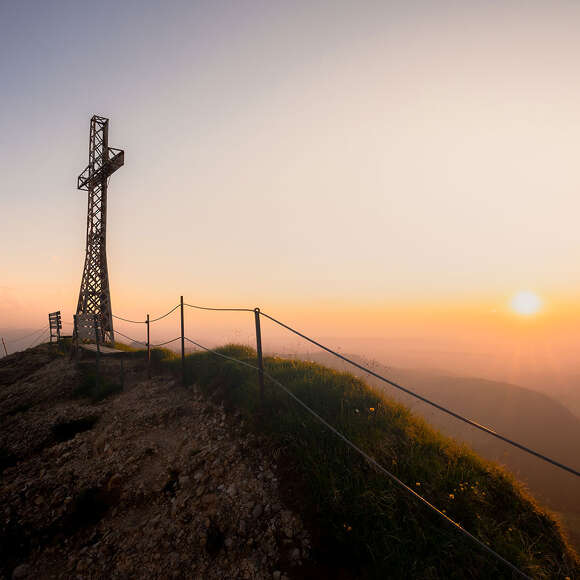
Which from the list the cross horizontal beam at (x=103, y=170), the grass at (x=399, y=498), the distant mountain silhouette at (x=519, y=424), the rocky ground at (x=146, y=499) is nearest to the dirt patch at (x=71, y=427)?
the rocky ground at (x=146, y=499)

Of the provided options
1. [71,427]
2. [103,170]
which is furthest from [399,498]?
[103,170]

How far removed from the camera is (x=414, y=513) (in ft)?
10.8

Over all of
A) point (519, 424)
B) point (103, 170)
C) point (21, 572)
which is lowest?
point (519, 424)

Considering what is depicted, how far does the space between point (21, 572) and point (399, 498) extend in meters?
5.29

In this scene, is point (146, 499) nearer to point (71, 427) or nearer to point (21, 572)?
point (21, 572)

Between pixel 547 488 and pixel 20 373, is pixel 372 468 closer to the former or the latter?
pixel 20 373

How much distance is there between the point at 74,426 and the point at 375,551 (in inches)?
314

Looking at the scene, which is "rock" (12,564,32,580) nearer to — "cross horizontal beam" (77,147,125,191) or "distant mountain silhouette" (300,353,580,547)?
"cross horizontal beam" (77,147,125,191)

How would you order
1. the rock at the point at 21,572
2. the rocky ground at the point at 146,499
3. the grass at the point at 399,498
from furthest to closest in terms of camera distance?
the rock at the point at 21,572 → the rocky ground at the point at 146,499 → the grass at the point at 399,498

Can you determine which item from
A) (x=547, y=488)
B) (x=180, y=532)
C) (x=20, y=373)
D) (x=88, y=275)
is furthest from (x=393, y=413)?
(x=547, y=488)

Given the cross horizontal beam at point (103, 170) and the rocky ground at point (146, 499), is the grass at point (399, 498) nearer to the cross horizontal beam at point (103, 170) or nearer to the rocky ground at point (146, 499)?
the rocky ground at point (146, 499)

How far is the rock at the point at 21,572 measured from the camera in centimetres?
363

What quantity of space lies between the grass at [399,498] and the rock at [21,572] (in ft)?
11.7

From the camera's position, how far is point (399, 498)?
3473 millimetres
